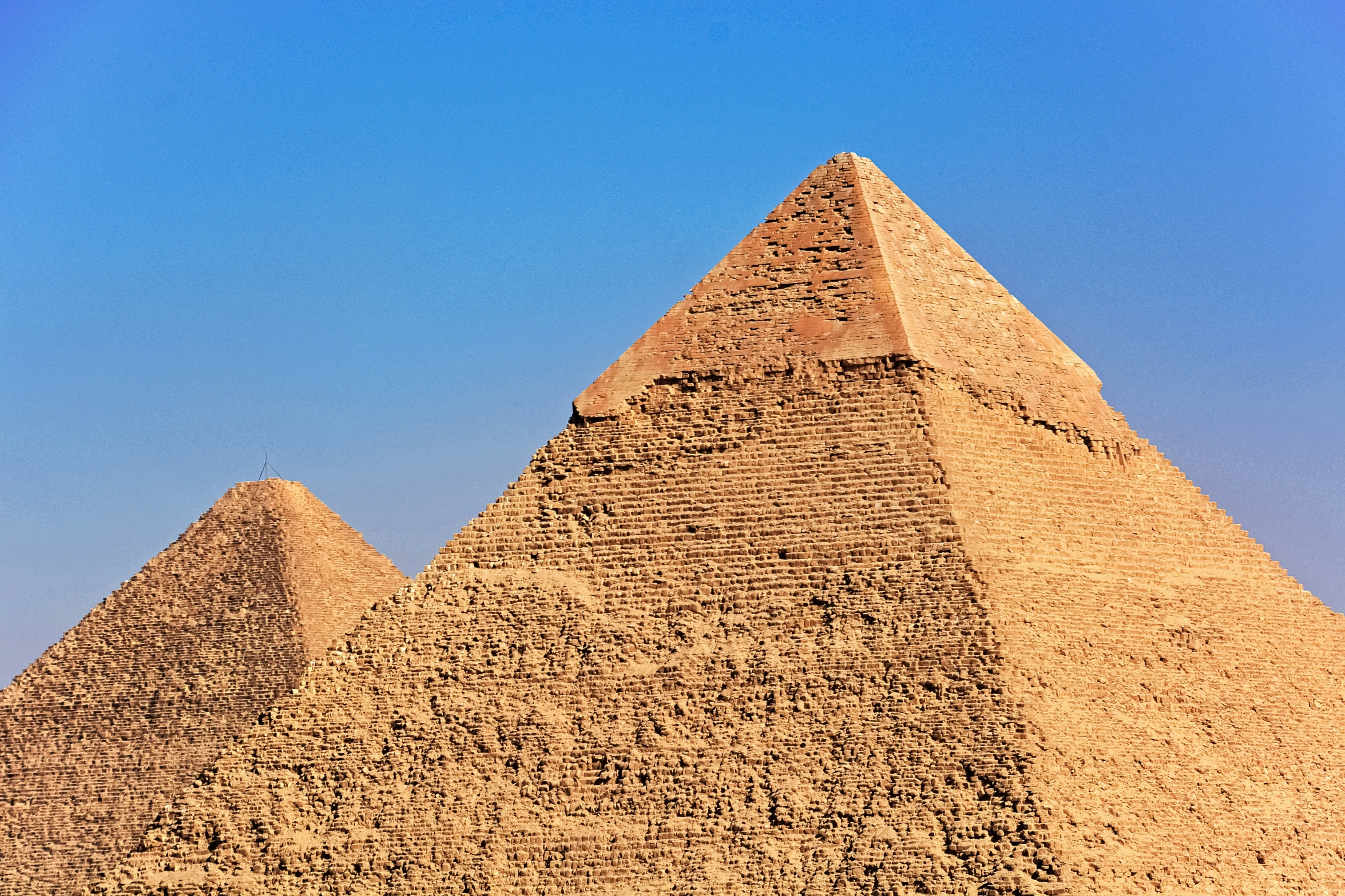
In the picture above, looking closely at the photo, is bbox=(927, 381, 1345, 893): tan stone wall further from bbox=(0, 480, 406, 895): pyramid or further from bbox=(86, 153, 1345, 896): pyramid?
bbox=(0, 480, 406, 895): pyramid

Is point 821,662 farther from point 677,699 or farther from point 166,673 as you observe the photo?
point 166,673

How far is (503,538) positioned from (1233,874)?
8.98 m

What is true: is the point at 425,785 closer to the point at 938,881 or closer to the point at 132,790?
the point at 938,881

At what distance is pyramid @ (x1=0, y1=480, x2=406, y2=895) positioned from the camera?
1993 inches

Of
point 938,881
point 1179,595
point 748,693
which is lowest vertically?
point 938,881

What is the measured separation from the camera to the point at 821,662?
2398 cm

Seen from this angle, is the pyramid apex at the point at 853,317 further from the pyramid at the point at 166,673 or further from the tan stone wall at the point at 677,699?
the pyramid at the point at 166,673

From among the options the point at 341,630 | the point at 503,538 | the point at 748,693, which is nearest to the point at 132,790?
the point at 341,630

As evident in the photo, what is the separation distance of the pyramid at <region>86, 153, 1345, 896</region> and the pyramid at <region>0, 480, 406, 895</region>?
82.5ft

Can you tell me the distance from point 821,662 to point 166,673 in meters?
32.4

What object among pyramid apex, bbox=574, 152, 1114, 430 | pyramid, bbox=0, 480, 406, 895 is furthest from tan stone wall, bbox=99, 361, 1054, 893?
pyramid, bbox=0, 480, 406, 895

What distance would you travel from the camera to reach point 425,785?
2428 cm

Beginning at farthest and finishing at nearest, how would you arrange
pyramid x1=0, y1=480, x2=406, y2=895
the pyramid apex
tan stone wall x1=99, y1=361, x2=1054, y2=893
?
pyramid x1=0, y1=480, x2=406, y2=895 → the pyramid apex → tan stone wall x1=99, y1=361, x2=1054, y2=893

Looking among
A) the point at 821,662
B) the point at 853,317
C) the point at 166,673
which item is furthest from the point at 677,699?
the point at 166,673
